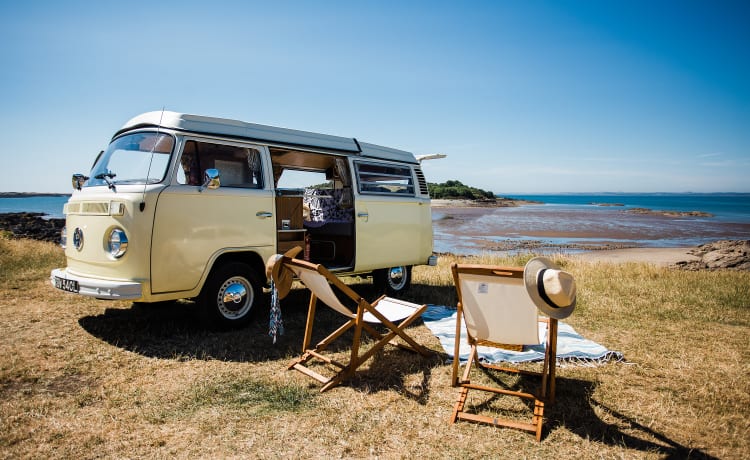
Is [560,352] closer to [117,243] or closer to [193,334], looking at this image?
[193,334]

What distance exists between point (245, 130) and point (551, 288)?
3.99m

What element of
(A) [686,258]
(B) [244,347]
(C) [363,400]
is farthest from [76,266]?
(A) [686,258]

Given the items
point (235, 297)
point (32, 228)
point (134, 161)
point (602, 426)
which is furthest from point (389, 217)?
point (32, 228)

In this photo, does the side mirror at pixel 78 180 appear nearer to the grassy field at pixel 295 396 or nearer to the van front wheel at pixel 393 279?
the grassy field at pixel 295 396

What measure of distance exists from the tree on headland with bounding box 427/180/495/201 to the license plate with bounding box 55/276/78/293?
6030cm

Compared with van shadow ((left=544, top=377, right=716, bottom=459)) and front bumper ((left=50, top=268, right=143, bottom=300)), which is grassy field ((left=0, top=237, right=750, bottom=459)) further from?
front bumper ((left=50, top=268, right=143, bottom=300))

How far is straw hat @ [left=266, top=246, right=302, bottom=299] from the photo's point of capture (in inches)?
163

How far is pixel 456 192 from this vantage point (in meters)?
67.5

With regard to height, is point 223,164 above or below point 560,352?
above

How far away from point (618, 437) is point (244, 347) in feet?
11.5

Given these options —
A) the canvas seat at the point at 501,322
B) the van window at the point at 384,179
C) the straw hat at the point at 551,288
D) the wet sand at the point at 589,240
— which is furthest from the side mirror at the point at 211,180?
the wet sand at the point at 589,240

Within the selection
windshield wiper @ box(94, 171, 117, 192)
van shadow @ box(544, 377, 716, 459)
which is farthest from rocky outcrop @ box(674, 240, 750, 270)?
windshield wiper @ box(94, 171, 117, 192)

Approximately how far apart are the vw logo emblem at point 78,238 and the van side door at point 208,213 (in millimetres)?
1095

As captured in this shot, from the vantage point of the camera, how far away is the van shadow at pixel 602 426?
3061 millimetres
